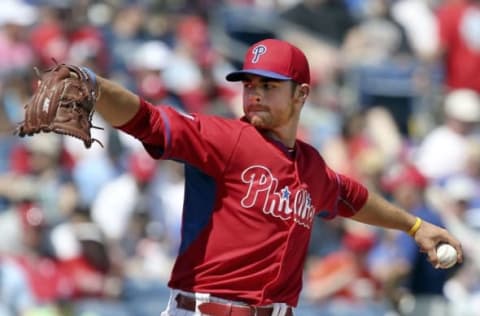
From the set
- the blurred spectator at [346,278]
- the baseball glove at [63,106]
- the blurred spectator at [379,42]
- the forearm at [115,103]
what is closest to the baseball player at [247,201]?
the forearm at [115,103]

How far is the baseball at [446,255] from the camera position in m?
5.57

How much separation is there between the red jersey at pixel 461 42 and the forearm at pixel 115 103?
27.2 feet

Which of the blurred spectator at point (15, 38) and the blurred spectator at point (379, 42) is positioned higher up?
the blurred spectator at point (379, 42)

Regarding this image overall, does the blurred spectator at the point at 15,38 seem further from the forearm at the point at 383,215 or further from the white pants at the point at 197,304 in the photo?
the white pants at the point at 197,304

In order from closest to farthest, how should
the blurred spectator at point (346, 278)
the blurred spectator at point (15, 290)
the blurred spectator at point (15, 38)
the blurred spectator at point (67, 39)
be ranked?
the blurred spectator at point (15, 290), the blurred spectator at point (346, 278), the blurred spectator at point (15, 38), the blurred spectator at point (67, 39)

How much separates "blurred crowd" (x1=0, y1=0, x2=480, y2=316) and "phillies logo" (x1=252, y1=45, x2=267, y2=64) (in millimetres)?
3835

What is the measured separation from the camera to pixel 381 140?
11688 mm

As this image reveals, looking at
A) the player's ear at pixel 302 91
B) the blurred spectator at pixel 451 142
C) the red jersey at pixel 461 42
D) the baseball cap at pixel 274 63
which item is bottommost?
the player's ear at pixel 302 91

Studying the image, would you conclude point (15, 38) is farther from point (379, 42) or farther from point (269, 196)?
point (269, 196)

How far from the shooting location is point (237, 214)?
16.3ft

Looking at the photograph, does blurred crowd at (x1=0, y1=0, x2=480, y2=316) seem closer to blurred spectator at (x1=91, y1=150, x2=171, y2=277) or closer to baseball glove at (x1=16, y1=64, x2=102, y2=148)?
blurred spectator at (x1=91, y1=150, x2=171, y2=277)

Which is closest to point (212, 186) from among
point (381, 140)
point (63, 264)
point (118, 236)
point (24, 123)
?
point (24, 123)

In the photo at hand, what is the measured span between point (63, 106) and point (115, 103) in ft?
0.74

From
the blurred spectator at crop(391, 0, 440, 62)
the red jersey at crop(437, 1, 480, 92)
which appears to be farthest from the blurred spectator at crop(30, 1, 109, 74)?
the red jersey at crop(437, 1, 480, 92)
